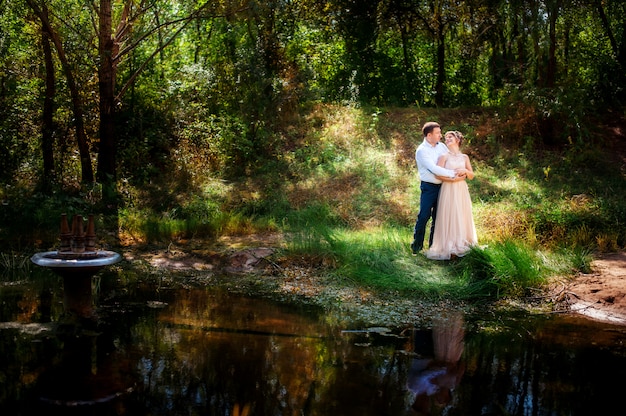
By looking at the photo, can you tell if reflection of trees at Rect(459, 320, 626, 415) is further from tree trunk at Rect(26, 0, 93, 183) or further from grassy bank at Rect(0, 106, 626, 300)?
tree trunk at Rect(26, 0, 93, 183)

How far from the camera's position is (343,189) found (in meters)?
14.3

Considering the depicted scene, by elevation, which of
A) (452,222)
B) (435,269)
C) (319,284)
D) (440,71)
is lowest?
(319,284)

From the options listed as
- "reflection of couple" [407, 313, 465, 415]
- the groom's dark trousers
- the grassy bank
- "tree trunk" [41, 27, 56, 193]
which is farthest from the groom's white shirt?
"tree trunk" [41, 27, 56, 193]

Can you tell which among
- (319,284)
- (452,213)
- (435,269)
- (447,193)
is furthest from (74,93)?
(435,269)

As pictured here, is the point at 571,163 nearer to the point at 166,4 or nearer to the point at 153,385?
the point at 166,4

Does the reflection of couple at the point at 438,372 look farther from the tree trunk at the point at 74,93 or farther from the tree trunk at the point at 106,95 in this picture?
the tree trunk at the point at 74,93

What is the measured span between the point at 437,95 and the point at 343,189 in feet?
19.7

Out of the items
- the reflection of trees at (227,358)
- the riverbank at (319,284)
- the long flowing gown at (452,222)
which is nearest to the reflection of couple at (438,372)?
the riverbank at (319,284)

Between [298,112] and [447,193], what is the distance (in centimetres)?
866

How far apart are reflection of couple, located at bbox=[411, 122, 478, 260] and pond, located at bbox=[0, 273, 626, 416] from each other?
2.03m

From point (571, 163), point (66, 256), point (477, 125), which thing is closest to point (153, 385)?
point (66, 256)

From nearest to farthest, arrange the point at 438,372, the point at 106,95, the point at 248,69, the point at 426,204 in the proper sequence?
the point at 438,372, the point at 426,204, the point at 106,95, the point at 248,69

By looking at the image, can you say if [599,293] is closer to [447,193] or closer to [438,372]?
[447,193]

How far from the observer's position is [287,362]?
5.71 metres
